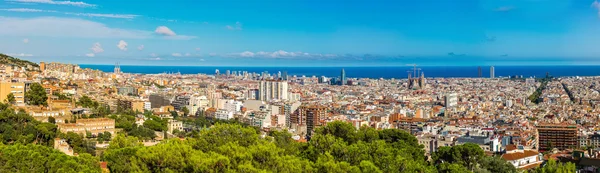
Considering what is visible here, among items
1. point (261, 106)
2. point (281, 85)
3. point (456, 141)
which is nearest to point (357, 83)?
point (281, 85)

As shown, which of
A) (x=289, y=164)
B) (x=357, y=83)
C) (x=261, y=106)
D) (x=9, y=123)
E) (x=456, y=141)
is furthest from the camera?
(x=357, y=83)

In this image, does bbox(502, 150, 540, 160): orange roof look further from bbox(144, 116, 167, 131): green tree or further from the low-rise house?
bbox(144, 116, 167, 131): green tree

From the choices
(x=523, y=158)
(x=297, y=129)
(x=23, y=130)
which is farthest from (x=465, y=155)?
(x=297, y=129)

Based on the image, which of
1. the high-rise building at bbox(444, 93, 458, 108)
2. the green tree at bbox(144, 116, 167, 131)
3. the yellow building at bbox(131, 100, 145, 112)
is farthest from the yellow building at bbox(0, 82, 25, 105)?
the high-rise building at bbox(444, 93, 458, 108)

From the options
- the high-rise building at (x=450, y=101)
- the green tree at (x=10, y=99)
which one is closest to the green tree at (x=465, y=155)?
the green tree at (x=10, y=99)

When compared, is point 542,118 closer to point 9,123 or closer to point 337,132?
point 337,132
